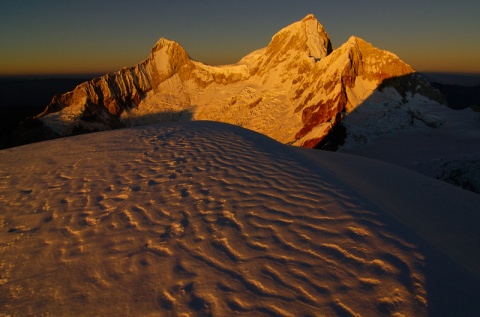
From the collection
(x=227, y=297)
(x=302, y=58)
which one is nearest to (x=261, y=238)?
(x=227, y=297)

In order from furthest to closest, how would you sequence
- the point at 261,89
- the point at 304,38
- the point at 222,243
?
the point at 304,38
the point at 261,89
the point at 222,243

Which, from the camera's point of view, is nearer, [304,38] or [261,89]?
A: [261,89]

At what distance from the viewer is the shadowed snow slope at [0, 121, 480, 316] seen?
2.85 m

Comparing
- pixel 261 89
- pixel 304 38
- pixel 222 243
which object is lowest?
pixel 222 243

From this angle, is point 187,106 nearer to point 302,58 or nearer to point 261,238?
point 302,58

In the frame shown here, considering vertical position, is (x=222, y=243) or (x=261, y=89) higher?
(x=261, y=89)

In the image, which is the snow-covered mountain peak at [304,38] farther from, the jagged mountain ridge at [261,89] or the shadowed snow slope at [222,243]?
the shadowed snow slope at [222,243]

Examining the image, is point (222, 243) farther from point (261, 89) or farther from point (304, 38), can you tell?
point (304, 38)

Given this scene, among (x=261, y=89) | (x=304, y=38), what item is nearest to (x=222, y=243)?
(x=261, y=89)

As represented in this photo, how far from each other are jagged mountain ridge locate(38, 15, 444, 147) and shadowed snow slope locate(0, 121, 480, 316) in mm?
17141

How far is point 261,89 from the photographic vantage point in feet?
140

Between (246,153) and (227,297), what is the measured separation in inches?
163

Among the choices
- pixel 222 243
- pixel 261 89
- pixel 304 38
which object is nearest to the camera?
pixel 222 243

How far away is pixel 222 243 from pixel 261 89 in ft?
133
